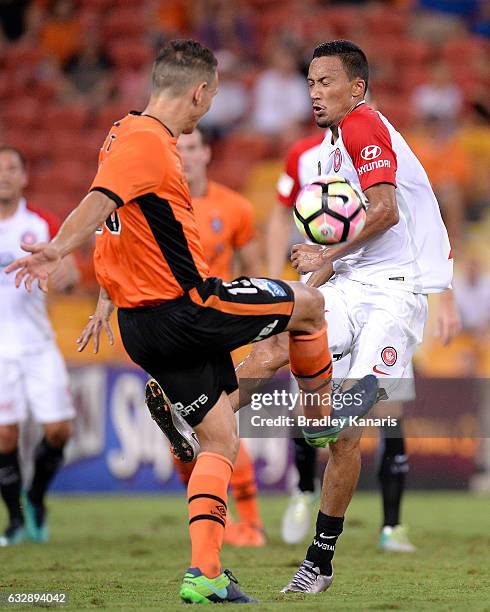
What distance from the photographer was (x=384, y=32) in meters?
17.4

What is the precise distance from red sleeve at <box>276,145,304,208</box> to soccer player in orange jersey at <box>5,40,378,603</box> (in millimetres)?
3322

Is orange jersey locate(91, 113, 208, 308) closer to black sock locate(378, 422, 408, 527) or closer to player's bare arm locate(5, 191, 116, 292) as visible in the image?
player's bare arm locate(5, 191, 116, 292)

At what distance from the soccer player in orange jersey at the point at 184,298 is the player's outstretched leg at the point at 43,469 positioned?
364 centimetres

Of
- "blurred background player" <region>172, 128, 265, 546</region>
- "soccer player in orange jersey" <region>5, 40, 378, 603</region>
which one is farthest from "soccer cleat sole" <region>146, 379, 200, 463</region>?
"blurred background player" <region>172, 128, 265, 546</region>

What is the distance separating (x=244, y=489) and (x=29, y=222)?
8.21 feet

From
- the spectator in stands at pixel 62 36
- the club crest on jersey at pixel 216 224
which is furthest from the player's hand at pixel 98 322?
the spectator in stands at pixel 62 36

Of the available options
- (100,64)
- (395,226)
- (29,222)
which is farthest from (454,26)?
(395,226)

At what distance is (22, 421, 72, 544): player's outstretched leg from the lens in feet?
28.8

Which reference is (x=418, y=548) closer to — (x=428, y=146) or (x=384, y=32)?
(x=428, y=146)

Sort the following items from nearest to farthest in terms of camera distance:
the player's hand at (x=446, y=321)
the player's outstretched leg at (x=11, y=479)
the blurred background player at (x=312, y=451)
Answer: the player's hand at (x=446, y=321)
the blurred background player at (x=312, y=451)
the player's outstretched leg at (x=11, y=479)

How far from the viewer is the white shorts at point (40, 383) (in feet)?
28.9

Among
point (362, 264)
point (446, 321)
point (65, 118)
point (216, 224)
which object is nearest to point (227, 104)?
point (65, 118)

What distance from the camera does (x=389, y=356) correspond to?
6.05 m

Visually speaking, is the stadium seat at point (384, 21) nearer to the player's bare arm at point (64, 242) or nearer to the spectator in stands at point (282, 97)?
the spectator in stands at point (282, 97)
